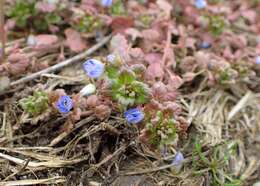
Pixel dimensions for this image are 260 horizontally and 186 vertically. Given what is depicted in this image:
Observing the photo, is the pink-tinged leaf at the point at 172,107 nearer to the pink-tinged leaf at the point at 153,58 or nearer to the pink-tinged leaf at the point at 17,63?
the pink-tinged leaf at the point at 153,58

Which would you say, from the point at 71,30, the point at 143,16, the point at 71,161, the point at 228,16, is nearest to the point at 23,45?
the point at 71,30

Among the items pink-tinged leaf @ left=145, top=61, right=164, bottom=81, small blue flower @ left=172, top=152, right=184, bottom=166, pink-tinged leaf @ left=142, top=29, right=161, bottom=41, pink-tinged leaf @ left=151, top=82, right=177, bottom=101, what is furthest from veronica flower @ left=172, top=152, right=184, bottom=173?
pink-tinged leaf @ left=142, top=29, right=161, bottom=41

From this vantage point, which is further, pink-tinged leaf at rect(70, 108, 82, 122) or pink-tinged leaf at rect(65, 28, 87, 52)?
pink-tinged leaf at rect(65, 28, 87, 52)

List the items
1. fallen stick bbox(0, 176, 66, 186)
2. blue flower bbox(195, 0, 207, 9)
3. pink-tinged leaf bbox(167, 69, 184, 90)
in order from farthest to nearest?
blue flower bbox(195, 0, 207, 9) → pink-tinged leaf bbox(167, 69, 184, 90) → fallen stick bbox(0, 176, 66, 186)

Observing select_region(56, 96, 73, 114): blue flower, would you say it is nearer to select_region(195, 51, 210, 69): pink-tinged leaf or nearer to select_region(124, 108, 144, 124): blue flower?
select_region(124, 108, 144, 124): blue flower

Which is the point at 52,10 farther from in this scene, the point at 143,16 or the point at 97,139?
the point at 97,139

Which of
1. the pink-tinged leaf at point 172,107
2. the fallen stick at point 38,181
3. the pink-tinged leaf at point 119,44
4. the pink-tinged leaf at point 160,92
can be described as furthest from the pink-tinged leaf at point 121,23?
the fallen stick at point 38,181

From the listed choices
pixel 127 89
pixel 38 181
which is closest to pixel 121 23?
pixel 127 89

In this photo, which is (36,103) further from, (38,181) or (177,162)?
(177,162)
